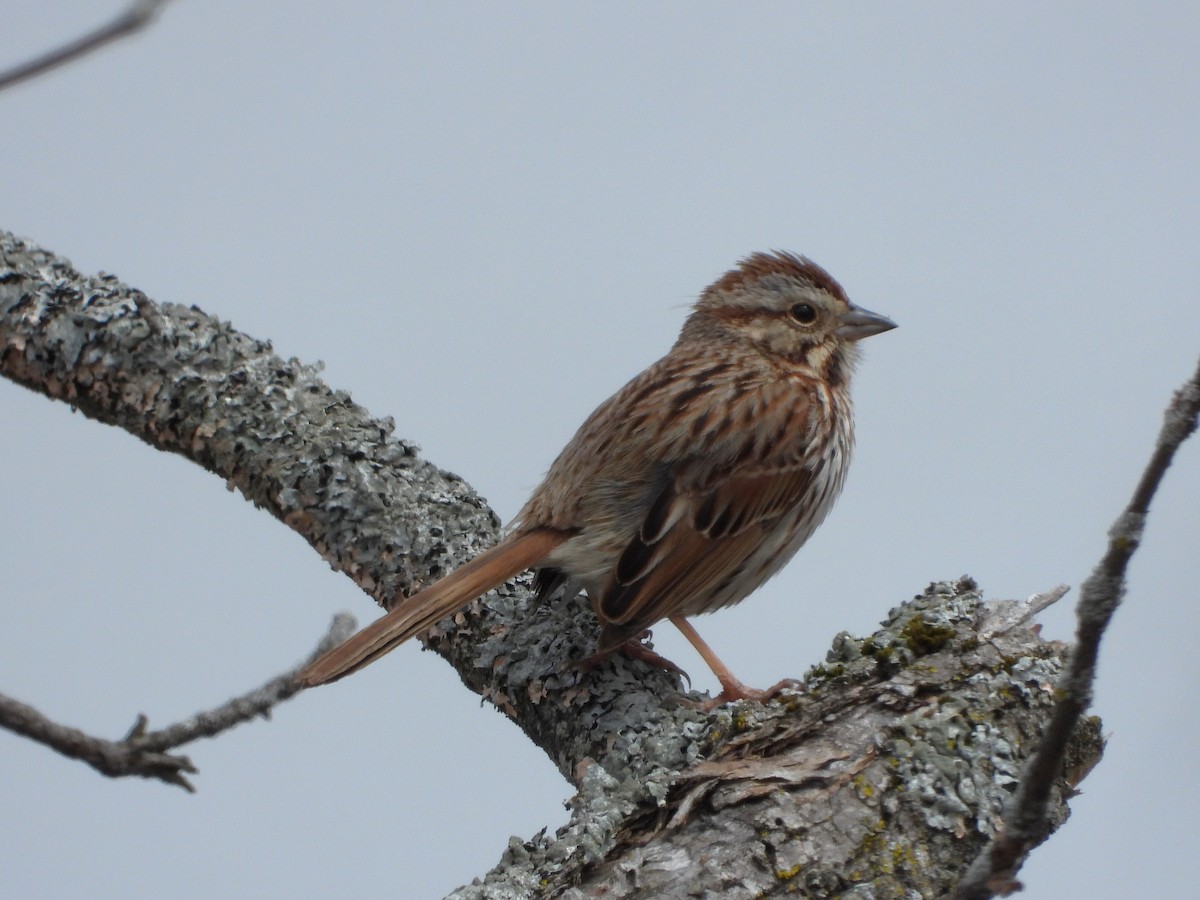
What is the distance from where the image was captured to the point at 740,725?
3287 mm

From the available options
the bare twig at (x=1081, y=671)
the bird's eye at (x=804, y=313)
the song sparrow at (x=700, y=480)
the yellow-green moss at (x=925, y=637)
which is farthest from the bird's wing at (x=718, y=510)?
the bare twig at (x=1081, y=671)

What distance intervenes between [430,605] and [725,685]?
853 millimetres

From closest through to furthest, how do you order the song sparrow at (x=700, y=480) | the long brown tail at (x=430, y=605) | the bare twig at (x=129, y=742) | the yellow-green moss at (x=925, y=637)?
the bare twig at (x=129, y=742)
the yellow-green moss at (x=925, y=637)
the long brown tail at (x=430, y=605)
the song sparrow at (x=700, y=480)

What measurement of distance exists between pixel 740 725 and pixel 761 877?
0.52m

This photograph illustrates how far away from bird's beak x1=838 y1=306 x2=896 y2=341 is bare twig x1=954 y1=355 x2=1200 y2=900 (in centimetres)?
325

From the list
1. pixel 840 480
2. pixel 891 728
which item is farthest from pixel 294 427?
pixel 891 728

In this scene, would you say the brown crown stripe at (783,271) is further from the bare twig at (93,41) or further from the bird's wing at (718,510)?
the bare twig at (93,41)

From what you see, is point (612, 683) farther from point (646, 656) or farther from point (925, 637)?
point (925, 637)

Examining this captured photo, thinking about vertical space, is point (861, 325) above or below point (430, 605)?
above

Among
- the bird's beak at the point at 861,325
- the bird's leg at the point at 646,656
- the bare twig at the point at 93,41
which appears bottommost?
the bare twig at the point at 93,41

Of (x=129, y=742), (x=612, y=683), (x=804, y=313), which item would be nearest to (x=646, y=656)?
(x=612, y=683)

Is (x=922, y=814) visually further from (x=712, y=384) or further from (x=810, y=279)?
(x=810, y=279)

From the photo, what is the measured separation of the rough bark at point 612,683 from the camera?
2.92 m

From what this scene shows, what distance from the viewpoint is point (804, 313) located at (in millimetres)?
5426
